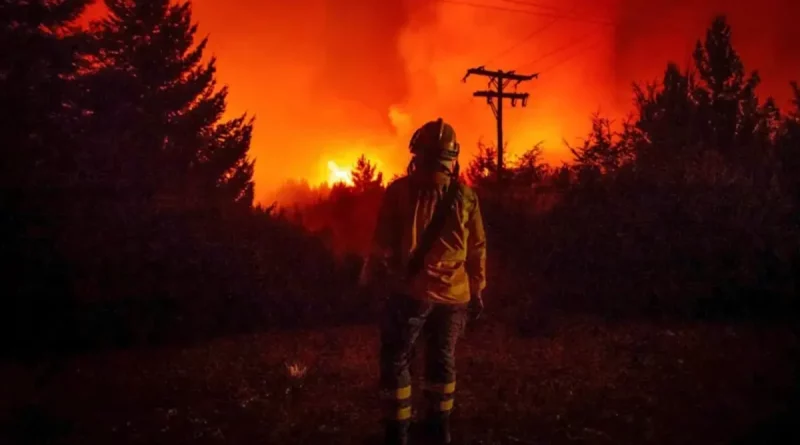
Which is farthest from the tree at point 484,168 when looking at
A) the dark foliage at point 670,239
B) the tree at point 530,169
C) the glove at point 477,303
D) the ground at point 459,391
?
the glove at point 477,303

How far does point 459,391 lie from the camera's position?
6656 millimetres

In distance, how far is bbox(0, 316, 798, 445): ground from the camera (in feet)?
17.9

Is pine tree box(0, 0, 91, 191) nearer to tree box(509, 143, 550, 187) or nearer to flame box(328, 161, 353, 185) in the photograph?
tree box(509, 143, 550, 187)

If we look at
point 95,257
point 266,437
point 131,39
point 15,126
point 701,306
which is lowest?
point 266,437

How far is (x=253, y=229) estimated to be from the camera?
10195mm

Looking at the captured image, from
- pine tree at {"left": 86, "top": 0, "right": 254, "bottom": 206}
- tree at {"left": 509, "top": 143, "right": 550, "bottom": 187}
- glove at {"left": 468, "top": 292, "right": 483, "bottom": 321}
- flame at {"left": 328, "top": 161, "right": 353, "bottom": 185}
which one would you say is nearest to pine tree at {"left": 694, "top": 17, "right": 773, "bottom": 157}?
tree at {"left": 509, "top": 143, "right": 550, "bottom": 187}

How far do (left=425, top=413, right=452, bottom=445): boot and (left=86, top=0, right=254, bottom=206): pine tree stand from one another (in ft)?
61.8

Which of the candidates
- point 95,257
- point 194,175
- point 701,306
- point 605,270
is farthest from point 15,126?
point 701,306

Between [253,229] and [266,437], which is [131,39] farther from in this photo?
[266,437]

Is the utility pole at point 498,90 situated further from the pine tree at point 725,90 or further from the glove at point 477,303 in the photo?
the glove at point 477,303

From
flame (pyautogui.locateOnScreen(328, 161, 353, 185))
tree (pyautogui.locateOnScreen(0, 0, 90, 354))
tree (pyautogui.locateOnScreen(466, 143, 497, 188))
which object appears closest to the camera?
tree (pyautogui.locateOnScreen(0, 0, 90, 354))

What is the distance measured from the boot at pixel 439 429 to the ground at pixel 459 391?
0.35 metres

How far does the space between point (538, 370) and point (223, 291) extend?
478 cm

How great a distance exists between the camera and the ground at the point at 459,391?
215 inches
